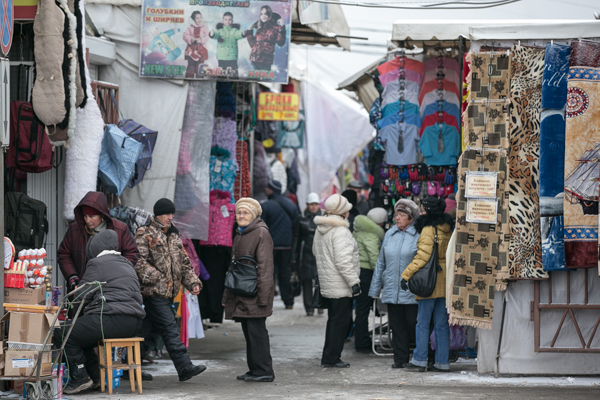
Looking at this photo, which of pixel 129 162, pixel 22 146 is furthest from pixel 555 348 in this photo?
pixel 22 146

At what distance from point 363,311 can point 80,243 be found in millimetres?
3835

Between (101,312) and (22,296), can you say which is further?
(101,312)

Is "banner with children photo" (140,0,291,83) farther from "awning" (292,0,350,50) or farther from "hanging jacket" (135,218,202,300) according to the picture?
"hanging jacket" (135,218,202,300)

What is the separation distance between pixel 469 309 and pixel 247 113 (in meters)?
5.15

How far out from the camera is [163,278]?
26.1 feet

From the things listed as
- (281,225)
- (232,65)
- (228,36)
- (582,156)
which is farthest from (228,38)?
(281,225)

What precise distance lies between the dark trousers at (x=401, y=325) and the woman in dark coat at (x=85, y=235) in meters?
2.98

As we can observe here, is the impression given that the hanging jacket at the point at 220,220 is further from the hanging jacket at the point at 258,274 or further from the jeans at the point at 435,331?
the jeans at the point at 435,331

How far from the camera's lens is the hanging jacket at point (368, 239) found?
9945mm

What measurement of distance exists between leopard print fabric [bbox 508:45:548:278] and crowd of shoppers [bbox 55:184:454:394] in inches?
34.9

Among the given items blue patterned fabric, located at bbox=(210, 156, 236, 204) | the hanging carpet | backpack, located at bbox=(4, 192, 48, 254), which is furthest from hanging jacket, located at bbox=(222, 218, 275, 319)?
the hanging carpet

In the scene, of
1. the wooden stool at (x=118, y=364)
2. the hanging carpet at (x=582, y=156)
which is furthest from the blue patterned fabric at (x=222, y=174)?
the hanging carpet at (x=582, y=156)

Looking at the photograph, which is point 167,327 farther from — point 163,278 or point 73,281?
point 73,281

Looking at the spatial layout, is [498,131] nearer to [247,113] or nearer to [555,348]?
[555,348]
